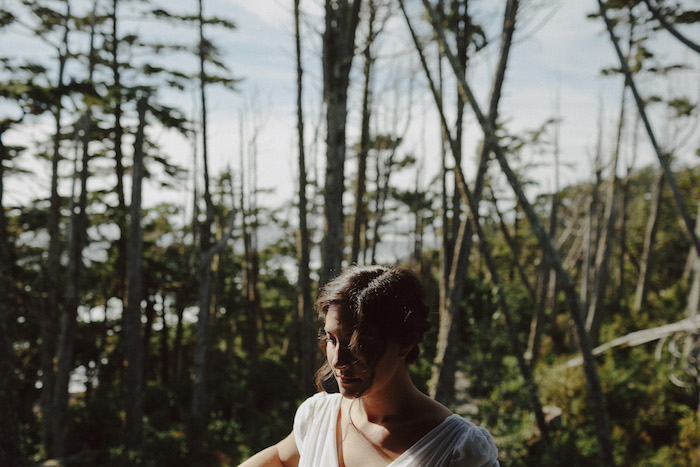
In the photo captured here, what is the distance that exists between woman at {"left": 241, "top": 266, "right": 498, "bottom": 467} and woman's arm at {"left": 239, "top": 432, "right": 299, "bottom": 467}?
0.09m

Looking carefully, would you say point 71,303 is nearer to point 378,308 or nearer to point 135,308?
point 135,308

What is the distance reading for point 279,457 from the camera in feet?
4.77

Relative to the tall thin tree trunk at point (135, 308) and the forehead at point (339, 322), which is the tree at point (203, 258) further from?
the forehead at point (339, 322)

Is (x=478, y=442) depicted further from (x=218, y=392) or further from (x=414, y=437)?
(x=218, y=392)

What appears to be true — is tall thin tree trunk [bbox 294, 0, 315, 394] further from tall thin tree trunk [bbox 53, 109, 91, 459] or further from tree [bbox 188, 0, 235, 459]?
tall thin tree trunk [bbox 53, 109, 91, 459]

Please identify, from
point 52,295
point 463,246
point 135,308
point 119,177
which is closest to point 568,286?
point 463,246

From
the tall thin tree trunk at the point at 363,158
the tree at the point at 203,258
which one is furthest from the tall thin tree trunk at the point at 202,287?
the tall thin tree trunk at the point at 363,158

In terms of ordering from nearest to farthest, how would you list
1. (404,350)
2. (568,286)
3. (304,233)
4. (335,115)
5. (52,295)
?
(404,350), (568,286), (335,115), (304,233), (52,295)

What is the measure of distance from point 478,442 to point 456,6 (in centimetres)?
669

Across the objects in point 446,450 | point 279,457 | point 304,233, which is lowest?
point 279,457

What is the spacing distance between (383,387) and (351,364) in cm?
16

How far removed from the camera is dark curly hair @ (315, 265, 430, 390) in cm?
115

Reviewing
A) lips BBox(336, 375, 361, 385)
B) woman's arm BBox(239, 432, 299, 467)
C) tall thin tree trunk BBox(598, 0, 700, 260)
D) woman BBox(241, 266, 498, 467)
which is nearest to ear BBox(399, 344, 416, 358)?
woman BBox(241, 266, 498, 467)

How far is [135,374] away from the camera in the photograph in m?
9.02
